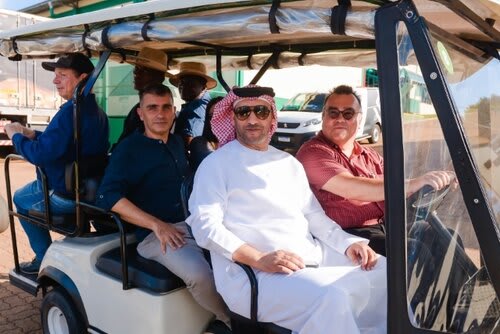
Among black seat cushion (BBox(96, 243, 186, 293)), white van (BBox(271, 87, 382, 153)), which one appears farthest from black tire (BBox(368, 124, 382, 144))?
black seat cushion (BBox(96, 243, 186, 293))

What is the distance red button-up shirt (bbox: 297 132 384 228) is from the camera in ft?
8.48

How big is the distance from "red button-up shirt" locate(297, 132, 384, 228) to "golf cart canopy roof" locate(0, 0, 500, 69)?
0.63 m

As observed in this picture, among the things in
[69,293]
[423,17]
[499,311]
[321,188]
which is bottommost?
[69,293]

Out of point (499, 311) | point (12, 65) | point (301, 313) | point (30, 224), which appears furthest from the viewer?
point (12, 65)

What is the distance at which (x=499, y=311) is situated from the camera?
59.2 inches

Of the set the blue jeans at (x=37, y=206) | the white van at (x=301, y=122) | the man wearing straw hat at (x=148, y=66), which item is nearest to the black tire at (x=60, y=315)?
the blue jeans at (x=37, y=206)

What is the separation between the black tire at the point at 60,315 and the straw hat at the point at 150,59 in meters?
1.68

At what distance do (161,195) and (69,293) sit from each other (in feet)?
2.37

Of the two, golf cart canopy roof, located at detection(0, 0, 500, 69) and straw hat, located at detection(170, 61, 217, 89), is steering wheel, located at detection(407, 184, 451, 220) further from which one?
straw hat, located at detection(170, 61, 217, 89)

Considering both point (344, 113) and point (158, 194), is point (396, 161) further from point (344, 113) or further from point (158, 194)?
point (158, 194)

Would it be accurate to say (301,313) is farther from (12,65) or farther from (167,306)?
(12,65)

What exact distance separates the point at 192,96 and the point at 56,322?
2.15 metres

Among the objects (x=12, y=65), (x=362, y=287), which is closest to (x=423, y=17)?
(x=362, y=287)

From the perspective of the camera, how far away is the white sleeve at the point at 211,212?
79.5 inches
